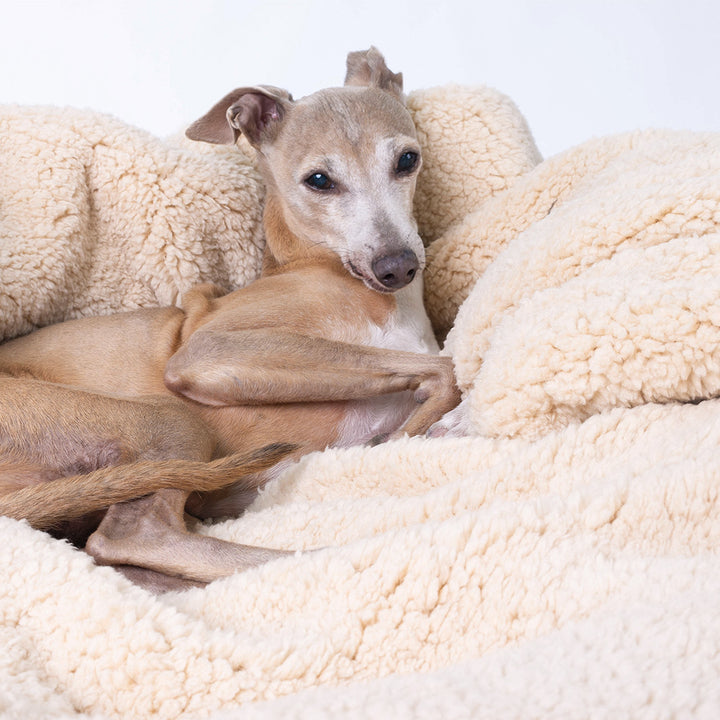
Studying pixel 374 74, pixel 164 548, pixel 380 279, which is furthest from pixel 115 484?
pixel 374 74

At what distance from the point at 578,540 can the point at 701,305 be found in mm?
530

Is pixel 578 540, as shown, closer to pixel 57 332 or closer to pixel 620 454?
pixel 620 454

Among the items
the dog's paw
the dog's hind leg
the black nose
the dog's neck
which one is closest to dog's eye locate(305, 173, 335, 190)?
the dog's neck

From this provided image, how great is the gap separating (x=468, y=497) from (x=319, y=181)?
3.95 ft

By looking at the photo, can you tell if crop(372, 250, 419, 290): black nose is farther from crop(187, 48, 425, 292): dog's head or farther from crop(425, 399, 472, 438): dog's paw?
crop(425, 399, 472, 438): dog's paw

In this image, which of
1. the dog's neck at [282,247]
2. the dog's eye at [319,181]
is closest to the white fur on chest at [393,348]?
the dog's neck at [282,247]

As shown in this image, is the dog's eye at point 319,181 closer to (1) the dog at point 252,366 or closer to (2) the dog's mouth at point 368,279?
(1) the dog at point 252,366

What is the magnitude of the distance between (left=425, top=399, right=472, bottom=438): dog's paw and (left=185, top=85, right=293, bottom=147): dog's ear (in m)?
1.07

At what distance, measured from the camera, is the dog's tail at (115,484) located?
1.46 metres

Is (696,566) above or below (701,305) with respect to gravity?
below

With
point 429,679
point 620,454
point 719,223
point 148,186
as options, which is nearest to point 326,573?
point 429,679

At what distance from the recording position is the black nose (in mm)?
2090

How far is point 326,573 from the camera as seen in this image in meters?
1.13

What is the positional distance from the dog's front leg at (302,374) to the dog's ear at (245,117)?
0.71 metres
